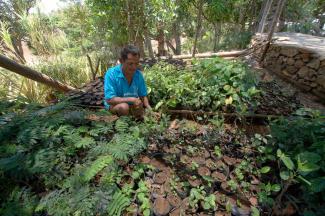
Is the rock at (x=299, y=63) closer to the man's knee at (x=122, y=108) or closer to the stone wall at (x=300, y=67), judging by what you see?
the stone wall at (x=300, y=67)

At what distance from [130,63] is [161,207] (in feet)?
5.03

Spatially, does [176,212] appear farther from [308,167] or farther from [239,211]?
[308,167]

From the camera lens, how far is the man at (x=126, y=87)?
2211 millimetres

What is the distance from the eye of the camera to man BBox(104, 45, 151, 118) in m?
2.21

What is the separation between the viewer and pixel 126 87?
2.45 meters

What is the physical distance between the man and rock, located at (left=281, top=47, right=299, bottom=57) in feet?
9.20

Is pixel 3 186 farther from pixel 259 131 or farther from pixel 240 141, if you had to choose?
pixel 259 131

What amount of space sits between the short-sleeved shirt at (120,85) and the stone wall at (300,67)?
276 cm

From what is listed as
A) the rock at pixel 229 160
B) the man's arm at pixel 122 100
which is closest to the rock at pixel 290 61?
the rock at pixel 229 160

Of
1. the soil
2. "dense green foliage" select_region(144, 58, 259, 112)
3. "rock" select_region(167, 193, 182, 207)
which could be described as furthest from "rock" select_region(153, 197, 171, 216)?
the soil

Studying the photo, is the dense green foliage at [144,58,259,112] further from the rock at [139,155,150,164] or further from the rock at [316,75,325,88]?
the rock at [316,75,325,88]

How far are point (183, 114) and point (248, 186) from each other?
3.96ft

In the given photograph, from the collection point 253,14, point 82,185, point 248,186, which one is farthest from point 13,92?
point 253,14

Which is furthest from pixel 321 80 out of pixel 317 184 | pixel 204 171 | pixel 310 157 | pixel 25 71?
pixel 25 71
